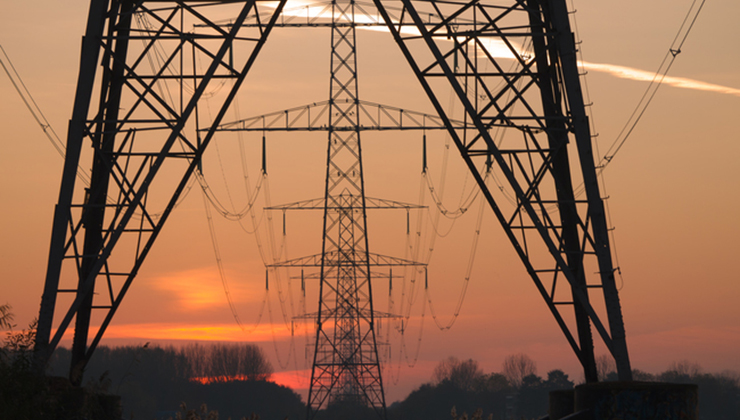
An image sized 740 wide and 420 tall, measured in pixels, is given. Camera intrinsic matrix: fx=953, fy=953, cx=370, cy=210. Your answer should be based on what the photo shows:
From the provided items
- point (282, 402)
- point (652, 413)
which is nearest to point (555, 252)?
point (652, 413)

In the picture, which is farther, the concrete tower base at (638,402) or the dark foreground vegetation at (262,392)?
the dark foreground vegetation at (262,392)

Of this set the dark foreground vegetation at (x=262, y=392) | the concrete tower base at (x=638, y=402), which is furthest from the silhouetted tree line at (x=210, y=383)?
the concrete tower base at (x=638, y=402)

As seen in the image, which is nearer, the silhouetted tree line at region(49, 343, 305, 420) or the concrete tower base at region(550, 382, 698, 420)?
the concrete tower base at region(550, 382, 698, 420)

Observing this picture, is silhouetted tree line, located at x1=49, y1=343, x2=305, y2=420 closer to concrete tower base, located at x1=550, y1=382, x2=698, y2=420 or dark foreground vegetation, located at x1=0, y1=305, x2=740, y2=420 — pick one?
dark foreground vegetation, located at x1=0, y1=305, x2=740, y2=420

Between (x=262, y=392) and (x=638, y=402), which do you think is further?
(x=262, y=392)

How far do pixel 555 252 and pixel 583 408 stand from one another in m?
3.34

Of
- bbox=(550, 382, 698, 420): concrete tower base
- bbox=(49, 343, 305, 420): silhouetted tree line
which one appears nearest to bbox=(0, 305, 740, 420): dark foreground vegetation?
bbox=(49, 343, 305, 420): silhouetted tree line

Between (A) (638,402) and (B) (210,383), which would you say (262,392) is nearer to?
(B) (210,383)

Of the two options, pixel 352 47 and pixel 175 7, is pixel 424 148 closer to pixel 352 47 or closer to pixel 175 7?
pixel 352 47

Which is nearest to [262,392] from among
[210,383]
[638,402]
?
[210,383]

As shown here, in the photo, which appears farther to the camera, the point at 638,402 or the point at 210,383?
the point at 210,383

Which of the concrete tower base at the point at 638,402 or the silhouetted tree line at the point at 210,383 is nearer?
the concrete tower base at the point at 638,402

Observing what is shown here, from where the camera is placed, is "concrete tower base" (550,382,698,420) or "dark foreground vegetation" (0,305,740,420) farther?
"dark foreground vegetation" (0,305,740,420)

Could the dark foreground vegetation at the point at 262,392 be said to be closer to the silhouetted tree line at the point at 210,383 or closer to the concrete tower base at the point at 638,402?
the silhouetted tree line at the point at 210,383
